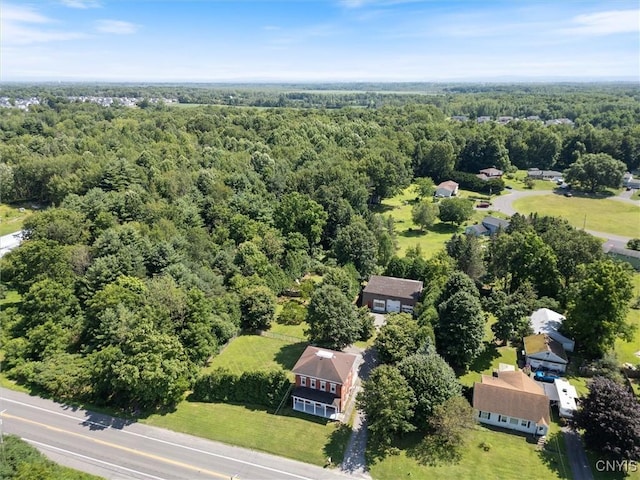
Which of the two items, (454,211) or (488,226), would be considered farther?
(454,211)

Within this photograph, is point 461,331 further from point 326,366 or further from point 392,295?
point 392,295

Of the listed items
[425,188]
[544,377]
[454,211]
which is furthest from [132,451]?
[425,188]

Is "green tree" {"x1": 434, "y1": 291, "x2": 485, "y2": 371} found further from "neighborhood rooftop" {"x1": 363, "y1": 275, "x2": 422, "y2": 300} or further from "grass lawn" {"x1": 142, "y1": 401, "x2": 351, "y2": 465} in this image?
"grass lawn" {"x1": 142, "y1": 401, "x2": 351, "y2": 465}

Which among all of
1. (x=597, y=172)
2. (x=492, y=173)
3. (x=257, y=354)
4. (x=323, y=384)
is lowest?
(x=257, y=354)

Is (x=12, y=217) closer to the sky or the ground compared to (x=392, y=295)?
closer to the sky

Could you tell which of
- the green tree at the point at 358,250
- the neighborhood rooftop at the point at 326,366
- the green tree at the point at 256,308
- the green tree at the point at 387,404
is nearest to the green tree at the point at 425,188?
the green tree at the point at 358,250

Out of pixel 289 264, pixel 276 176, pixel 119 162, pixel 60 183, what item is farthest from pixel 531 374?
pixel 60 183
